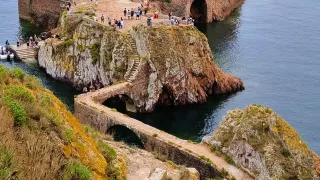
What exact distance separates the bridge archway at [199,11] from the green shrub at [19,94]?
94.1m

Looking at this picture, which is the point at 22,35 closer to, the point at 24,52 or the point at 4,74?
the point at 24,52

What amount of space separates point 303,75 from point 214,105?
17.6 m

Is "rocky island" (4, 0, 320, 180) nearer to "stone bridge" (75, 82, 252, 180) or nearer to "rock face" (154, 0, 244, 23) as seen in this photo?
"stone bridge" (75, 82, 252, 180)

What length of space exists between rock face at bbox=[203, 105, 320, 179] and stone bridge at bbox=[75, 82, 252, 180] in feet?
4.15

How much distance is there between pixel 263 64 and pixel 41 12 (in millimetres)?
48590

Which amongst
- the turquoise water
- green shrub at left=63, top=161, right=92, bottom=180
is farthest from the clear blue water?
green shrub at left=63, top=161, right=92, bottom=180

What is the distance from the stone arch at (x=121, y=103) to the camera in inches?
2621

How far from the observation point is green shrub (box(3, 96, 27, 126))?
19.7 meters

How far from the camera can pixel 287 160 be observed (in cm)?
3703

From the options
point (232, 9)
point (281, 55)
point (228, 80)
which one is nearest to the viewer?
point (228, 80)

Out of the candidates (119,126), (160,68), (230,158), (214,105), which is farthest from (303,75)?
(230,158)

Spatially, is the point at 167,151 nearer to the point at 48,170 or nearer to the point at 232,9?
the point at 48,170

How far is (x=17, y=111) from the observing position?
19781 mm

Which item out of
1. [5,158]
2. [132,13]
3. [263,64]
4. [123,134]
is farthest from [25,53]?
[5,158]
